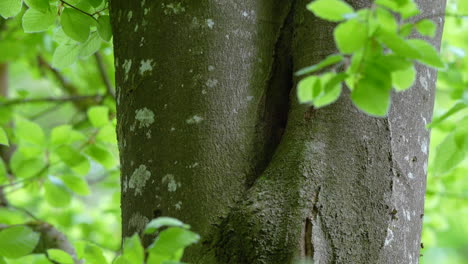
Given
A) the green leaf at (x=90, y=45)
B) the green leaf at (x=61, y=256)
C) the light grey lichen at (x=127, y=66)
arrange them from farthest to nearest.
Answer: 1. the green leaf at (x=90, y=45)
2. the light grey lichen at (x=127, y=66)
3. the green leaf at (x=61, y=256)

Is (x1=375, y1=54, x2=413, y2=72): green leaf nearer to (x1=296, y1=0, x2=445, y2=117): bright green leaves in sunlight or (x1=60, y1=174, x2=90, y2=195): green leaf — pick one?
(x1=296, y1=0, x2=445, y2=117): bright green leaves in sunlight

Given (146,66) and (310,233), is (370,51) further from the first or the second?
(146,66)

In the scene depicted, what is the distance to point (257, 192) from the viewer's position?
1.07 m

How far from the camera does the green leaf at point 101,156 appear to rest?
6.27 ft

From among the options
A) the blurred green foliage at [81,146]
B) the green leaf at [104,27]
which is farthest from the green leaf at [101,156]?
the green leaf at [104,27]

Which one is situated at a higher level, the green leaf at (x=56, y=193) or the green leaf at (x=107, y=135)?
the green leaf at (x=107, y=135)

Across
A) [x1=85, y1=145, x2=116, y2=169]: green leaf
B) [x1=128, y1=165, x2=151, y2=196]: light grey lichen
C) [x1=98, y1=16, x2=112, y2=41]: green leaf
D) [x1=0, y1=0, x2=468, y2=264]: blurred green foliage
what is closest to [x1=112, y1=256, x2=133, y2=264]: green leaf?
[x1=0, y1=0, x2=468, y2=264]: blurred green foliage

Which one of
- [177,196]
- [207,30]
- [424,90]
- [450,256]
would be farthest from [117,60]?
[450,256]

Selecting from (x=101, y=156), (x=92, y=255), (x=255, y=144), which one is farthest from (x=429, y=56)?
(x=101, y=156)

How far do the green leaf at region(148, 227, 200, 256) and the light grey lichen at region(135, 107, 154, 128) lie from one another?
0.36 meters

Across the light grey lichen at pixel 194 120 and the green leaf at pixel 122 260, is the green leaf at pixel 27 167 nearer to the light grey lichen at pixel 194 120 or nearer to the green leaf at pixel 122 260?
the light grey lichen at pixel 194 120

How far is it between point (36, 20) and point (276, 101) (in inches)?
25.3

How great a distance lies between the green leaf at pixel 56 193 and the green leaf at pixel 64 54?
0.62 metres

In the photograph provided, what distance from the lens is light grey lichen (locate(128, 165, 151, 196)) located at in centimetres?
111
